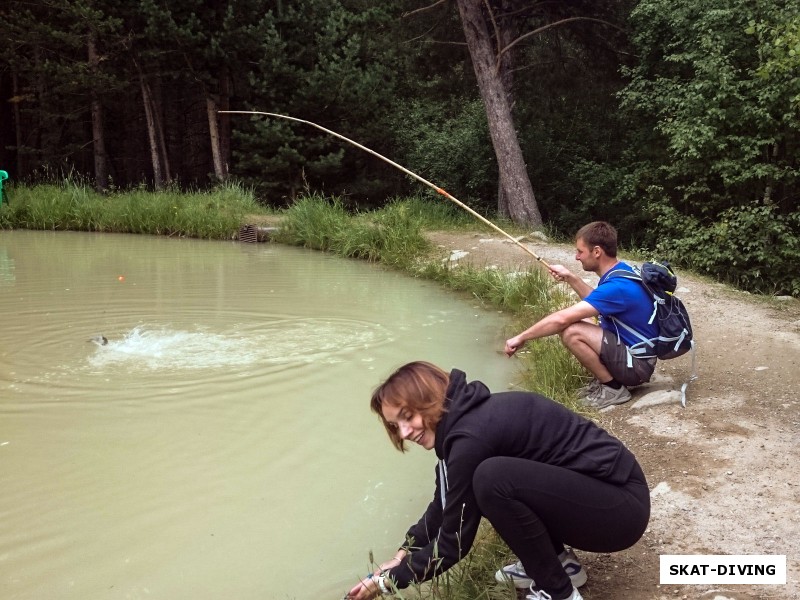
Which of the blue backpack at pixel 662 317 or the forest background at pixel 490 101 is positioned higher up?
the forest background at pixel 490 101

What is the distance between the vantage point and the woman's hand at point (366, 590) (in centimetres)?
258

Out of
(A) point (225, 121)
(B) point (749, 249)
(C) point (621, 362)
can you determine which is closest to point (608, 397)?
(C) point (621, 362)

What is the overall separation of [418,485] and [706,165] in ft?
28.4

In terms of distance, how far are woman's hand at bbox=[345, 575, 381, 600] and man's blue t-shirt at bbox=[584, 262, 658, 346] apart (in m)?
1.98

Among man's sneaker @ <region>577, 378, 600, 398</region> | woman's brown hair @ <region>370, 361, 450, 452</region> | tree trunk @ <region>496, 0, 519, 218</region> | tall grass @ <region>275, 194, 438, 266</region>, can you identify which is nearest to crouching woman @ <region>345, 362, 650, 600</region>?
woman's brown hair @ <region>370, 361, 450, 452</region>

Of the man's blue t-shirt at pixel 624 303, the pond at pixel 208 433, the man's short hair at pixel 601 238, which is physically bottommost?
the pond at pixel 208 433

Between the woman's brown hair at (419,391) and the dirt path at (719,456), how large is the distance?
0.89 m

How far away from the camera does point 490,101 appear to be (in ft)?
40.8

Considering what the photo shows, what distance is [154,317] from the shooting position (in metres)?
6.86

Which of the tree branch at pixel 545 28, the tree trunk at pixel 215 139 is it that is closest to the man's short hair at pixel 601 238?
the tree branch at pixel 545 28

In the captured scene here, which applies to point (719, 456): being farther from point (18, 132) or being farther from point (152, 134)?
point (18, 132)

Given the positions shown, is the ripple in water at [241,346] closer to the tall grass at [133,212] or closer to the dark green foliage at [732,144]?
the tall grass at [133,212]

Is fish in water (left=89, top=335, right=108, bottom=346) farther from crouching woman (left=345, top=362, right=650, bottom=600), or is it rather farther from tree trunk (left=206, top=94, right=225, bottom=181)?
tree trunk (left=206, top=94, right=225, bottom=181)

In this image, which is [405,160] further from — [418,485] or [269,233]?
[418,485]
